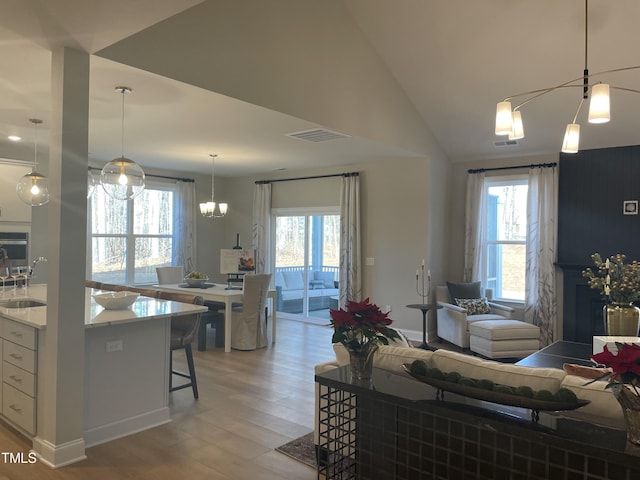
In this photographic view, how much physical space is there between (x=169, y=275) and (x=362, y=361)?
5.39m

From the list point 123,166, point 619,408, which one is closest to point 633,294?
point 619,408

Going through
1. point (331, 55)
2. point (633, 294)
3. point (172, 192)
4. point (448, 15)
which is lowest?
point (633, 294)

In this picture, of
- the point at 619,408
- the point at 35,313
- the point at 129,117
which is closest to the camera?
the point at 619,408

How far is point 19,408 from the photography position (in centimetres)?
341

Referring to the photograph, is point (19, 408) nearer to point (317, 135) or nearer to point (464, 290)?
point (317, 135)

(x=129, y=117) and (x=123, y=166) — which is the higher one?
(x=129, y=117)

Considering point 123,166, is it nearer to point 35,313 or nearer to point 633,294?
point 35,313

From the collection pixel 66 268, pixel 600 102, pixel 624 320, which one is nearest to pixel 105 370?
pixel 66 268

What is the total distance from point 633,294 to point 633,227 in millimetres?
2457

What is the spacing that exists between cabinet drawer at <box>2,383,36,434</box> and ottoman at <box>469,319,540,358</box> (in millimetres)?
4555

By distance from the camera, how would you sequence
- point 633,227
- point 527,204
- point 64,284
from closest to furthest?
point 64,284 < point 633,227 < point 527,204

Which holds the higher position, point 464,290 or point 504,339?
point 464,290

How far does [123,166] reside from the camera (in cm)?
366

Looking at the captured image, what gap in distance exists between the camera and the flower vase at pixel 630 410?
165cm
